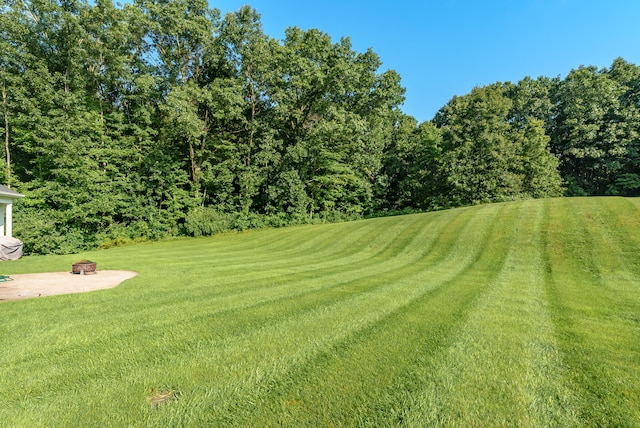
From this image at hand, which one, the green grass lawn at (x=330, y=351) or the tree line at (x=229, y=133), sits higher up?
the tree line at (x=229, y=133)

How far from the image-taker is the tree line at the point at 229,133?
18906 millimetres

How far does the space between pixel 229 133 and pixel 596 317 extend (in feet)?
86.0

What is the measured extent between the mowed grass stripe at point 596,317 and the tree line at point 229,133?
16678mm

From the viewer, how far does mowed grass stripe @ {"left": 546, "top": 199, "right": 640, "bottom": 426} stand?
2.66 m

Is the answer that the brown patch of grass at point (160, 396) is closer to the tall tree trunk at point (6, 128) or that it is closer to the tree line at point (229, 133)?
the tree line at point (229, 133)

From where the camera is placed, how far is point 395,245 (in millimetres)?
13898

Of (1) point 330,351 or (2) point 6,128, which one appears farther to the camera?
(2) point 6,128

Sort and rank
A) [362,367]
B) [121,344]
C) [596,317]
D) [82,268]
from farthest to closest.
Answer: [82,268], [596,317], [121,344], [362,367]

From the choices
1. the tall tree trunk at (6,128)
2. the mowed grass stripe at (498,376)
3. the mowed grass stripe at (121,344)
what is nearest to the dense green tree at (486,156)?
the mowed grass stripe at (498,376)

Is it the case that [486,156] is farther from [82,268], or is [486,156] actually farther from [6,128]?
[6,128]

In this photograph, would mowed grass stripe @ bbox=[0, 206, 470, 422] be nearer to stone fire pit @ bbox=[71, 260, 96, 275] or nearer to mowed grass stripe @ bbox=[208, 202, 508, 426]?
mowed grass stripe @ bbox=[208, 202, 508, 426]

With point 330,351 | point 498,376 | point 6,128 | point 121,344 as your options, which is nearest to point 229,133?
point 6,128

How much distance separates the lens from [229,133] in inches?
1041

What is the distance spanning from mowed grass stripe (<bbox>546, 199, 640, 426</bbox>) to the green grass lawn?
0.03m
